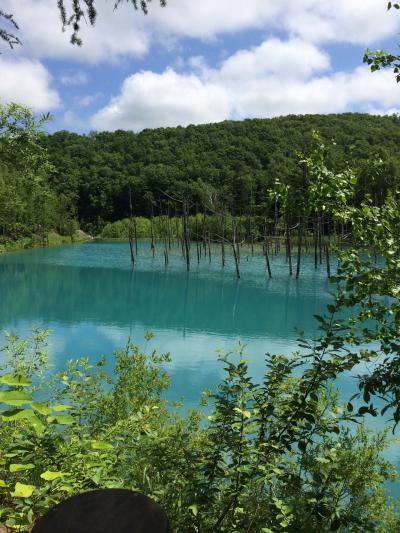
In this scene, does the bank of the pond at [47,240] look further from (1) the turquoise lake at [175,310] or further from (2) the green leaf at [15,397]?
(2) the green leaf at [15,397]

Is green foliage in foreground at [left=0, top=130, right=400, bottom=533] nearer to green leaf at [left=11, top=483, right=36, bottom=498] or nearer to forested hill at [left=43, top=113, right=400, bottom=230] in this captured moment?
green leaf at [left=11, top=483, right=36, bottom=498]

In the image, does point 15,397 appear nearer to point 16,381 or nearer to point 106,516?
point 16,381

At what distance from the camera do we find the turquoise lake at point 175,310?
40.9ft

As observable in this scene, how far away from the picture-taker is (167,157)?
90.8m

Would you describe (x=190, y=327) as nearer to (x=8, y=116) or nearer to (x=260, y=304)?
(x=260, y=304)

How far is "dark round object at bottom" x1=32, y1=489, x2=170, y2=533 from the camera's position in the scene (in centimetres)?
133

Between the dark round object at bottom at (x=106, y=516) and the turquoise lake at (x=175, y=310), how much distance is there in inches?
139

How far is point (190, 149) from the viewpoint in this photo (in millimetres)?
89625

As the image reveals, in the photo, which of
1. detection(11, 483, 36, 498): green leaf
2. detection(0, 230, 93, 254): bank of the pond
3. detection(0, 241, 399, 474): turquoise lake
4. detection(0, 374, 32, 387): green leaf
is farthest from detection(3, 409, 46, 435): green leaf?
detection(0, 230, 93, 254): bank of the pond

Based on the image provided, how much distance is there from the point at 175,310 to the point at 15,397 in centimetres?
1826

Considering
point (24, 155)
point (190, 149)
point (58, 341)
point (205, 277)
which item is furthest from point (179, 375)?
point (190, 149)

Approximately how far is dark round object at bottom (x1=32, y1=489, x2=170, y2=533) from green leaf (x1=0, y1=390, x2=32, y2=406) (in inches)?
13.4

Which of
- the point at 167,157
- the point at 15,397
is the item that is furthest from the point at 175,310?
the point at 167,157

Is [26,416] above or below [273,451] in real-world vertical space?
above
